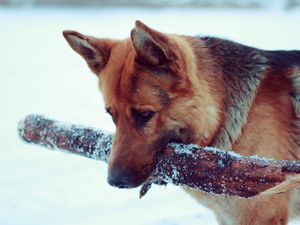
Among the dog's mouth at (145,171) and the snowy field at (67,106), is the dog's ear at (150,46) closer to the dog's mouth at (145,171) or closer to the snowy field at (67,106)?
the dog's mouth at (145,171)

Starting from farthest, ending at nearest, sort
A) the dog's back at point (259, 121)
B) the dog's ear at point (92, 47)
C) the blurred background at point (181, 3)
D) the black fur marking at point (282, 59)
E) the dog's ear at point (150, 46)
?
the blurred background at point (181, 3) → the black fur marking at point (282, 59) → the dog's ear at point (92, 47) → the dog's back at point (259, 121) → the dog's ear at point (150, 46)

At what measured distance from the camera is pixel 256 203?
335 cm

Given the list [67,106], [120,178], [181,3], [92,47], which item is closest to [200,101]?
[120,178]

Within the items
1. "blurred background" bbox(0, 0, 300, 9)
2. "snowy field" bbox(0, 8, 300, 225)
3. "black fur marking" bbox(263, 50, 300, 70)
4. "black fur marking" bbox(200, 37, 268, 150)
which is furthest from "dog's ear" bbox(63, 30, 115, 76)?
"blurred background" bbox(0, 0, 300, 9)

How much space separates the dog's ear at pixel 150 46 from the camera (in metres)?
3.02

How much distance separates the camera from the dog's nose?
307cm

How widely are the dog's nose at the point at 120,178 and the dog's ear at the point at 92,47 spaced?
84 centimetres

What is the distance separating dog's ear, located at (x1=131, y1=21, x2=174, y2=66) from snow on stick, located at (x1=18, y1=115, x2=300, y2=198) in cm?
53

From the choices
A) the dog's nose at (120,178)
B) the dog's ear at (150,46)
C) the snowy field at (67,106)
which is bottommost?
the snowy field at (67,106)

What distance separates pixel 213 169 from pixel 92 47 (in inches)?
45.9

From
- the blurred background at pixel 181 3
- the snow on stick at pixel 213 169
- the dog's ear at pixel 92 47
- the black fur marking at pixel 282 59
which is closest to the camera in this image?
the snow on stick at pixel 213 169

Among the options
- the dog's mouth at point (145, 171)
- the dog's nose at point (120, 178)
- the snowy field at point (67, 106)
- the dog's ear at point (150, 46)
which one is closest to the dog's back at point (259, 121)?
the dog's mouth at point (145, 171)

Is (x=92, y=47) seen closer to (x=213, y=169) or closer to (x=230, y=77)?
(x=230, y=77)

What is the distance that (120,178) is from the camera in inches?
121
